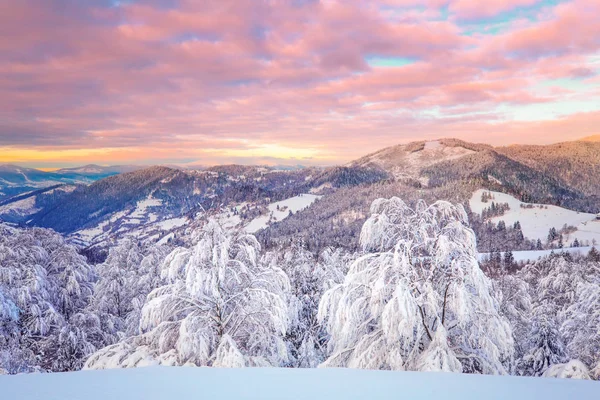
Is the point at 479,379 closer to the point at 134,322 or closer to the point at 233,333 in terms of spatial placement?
the point at 233,333

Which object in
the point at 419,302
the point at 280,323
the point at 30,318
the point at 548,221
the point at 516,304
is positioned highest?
the point at 419,302

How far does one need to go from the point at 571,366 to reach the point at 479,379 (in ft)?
21.0

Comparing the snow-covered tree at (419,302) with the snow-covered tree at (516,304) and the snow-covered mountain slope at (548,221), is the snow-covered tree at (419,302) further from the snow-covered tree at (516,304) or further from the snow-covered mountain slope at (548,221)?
the snow-covered mountain slope at (548,221)

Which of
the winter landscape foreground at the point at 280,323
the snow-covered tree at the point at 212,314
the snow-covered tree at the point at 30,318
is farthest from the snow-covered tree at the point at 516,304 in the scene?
the snow-covered tree at the point at 30,318

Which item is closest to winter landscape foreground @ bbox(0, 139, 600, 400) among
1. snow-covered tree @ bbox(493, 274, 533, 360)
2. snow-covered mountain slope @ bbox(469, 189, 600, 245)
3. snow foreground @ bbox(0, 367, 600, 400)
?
snow foreground @ bbox(0, 367, 600, 400)

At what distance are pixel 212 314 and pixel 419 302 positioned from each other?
5713 mm

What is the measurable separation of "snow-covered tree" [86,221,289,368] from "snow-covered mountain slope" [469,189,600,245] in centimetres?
18980

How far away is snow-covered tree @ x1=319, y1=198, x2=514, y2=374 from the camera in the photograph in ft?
20.9

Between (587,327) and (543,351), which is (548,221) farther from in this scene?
(587,327)

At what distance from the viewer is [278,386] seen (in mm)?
3775

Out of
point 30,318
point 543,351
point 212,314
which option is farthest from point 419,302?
point 30,318

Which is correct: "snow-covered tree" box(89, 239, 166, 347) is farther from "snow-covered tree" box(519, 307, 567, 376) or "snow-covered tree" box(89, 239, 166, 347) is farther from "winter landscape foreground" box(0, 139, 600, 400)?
"snow-covered tree" box(519, 307, 567, 376)

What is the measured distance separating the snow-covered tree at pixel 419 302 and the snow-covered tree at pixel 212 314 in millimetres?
2512

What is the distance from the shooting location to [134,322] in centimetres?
1703
